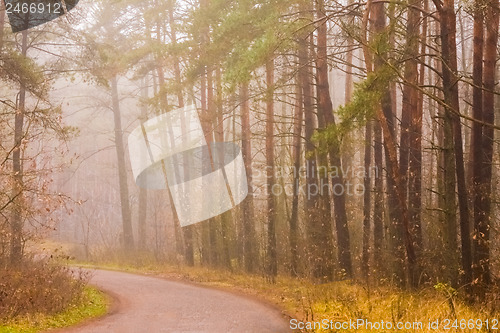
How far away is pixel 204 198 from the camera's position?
72.8ft

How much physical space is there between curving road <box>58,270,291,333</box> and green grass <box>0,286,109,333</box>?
39 centimetres

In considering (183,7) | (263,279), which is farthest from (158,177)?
(263,279)

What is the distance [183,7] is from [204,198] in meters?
9.40

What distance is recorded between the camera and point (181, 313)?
Result: 11773mm

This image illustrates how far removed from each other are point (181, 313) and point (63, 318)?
2.46 meters

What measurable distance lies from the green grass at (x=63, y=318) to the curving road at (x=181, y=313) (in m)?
0.39

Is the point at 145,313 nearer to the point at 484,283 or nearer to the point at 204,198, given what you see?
the point at 484,283

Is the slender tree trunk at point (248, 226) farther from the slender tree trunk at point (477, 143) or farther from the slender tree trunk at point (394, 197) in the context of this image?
the slender tree trunk at point (477, 143)

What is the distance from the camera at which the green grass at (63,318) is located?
9859 mm

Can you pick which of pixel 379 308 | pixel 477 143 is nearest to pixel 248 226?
pixel 379 308

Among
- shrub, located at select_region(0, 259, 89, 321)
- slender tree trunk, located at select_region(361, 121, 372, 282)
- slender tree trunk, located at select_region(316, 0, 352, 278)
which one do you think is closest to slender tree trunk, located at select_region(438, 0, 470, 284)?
slender tree trunk, located at select_region(361, 121, 372, 282)

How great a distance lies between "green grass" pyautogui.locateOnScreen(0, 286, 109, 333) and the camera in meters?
9.86

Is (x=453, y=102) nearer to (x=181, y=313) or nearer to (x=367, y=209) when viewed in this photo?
(x=367, y=209)

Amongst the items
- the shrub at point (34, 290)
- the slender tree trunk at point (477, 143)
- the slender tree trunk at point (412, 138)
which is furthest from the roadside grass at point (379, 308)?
the shrub at point (34, 290)
